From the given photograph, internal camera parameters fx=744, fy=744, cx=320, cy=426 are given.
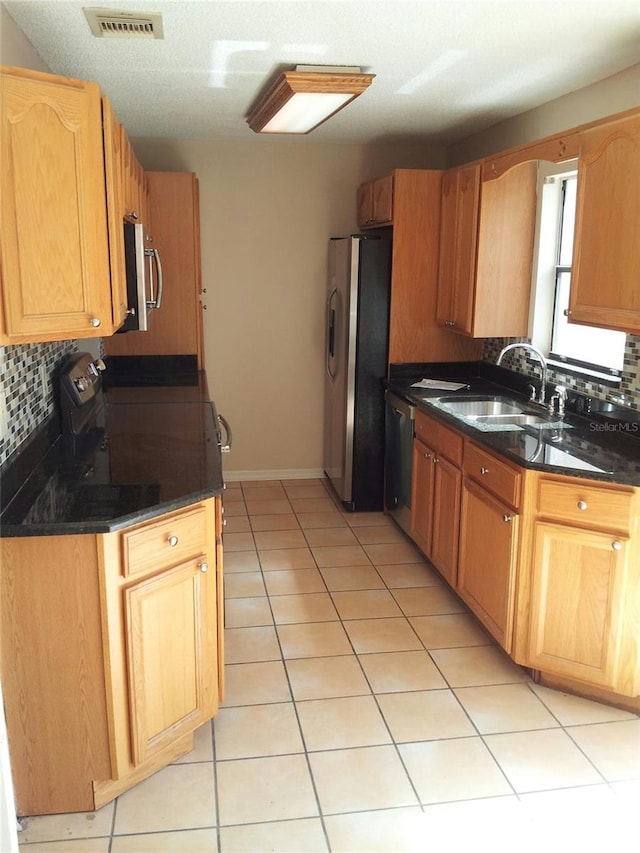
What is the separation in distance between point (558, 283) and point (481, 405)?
0.74 meters

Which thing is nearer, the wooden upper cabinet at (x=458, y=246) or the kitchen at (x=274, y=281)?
Result: the wooden upper cabinet at (x=458, y=246)

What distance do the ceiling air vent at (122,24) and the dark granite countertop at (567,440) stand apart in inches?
76.5

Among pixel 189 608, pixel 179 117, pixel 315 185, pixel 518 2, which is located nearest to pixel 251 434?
pixel 315 185

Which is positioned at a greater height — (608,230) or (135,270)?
(608,230)

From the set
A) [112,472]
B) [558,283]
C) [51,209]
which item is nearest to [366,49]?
[51,209]

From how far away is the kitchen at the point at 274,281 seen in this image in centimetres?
498

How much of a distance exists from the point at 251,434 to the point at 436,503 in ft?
6.65

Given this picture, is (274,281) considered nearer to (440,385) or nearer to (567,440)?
(440,385)

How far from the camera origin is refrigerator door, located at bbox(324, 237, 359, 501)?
14.7 ft

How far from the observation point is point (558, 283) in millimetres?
3828

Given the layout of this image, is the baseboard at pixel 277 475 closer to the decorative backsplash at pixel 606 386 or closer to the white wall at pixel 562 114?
the decorative backsplash at pixel 606 386

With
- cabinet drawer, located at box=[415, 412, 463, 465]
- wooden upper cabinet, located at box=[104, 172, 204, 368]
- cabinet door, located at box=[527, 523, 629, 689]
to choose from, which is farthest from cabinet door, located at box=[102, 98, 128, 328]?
wooden upper cabinet, located at box=[104, 172, 204, 368]

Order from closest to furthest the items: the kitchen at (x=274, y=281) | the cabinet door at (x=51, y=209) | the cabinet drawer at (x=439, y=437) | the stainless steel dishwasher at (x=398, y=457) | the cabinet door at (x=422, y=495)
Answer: the cabinet door at (x=51, y=209) < the cabinet drawer at (x=439, y=437) < the cabinet door at (x=422, y=495) < the stainless steel dishwasher at (x=398, y=457) < the kitchen at (x=274, y=281)

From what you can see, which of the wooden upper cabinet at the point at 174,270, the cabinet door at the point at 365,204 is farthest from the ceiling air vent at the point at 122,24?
the cabinet door at the point at 365,204
